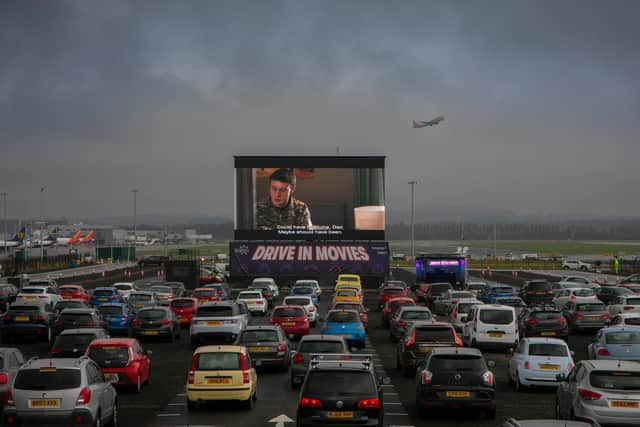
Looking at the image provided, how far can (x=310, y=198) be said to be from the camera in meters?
81.1

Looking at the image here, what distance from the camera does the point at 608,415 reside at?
53.0 feet

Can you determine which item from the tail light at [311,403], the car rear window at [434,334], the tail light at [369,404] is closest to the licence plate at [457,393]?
the tail light at [369,404]

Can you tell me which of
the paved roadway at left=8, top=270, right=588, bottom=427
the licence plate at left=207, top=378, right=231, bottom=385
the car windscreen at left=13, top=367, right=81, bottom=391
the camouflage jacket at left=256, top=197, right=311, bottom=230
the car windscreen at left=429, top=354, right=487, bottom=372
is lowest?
the paved roadway at left=8, top=270, right=588, bottom=427

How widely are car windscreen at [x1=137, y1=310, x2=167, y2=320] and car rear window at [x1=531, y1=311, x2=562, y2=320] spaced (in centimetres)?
1347

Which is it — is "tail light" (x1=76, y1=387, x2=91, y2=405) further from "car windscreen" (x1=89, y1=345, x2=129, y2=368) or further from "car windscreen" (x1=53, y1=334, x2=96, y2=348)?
"car windscreen" (x1=53, y1=334, x2=96, y2=348)

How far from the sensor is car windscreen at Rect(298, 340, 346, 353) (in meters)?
23.3

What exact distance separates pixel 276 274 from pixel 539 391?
55.9 metres

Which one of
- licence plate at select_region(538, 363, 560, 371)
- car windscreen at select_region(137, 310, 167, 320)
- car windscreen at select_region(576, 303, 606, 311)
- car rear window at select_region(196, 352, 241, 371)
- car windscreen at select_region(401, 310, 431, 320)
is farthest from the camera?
car windscreen at select_region(576, 303, 606, 311)

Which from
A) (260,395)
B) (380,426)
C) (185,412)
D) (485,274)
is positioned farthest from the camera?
(485,274)

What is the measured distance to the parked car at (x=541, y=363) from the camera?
22922 mm

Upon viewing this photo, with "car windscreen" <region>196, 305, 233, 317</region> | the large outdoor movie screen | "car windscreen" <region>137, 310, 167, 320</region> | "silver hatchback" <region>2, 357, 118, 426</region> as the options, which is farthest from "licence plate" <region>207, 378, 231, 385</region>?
the large outdoor movie screen

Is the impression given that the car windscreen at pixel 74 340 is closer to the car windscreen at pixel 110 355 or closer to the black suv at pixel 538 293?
the car windscreen at pixel 110 355

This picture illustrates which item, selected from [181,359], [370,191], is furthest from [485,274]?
[181,359]

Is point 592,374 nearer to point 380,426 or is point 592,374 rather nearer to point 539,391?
point 380,426
